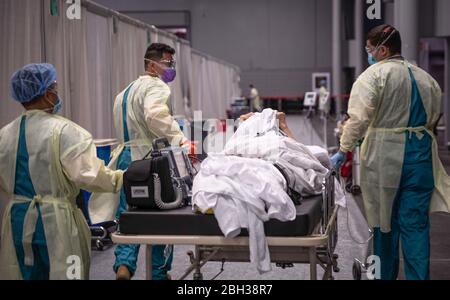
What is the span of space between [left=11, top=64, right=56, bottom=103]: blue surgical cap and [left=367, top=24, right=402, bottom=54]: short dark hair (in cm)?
171

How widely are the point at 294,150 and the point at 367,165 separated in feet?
1.62

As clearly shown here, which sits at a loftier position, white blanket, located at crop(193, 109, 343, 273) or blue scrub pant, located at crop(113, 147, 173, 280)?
white blanket, located at crop(193, 109, 343, 273)

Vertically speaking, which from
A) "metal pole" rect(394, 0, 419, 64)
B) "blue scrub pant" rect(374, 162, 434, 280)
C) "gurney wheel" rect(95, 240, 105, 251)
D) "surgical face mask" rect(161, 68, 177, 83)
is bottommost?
"gurney wheel" rect(95, 240, 105, 251)

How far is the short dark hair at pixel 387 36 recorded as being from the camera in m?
3.20

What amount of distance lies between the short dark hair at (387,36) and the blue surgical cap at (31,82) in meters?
1.71

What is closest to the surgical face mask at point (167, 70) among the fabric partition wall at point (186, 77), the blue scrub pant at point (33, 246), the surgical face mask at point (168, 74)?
the surgical face mask at point (168, 74)

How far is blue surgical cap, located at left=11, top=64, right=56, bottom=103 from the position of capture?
8.31 feet

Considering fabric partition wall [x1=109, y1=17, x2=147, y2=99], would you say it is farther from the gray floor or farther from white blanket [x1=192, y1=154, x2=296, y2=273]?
white blanket [x1=192, y1=154, x2=296, y2=273]

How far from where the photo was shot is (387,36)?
3.20 meters

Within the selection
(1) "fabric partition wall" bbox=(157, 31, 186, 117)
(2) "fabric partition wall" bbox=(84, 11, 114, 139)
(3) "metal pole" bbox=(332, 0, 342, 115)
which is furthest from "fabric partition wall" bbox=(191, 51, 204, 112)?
(3) "metal pole" bbox=(332, 0, 342, 115)

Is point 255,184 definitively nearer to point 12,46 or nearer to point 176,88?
point 12,46

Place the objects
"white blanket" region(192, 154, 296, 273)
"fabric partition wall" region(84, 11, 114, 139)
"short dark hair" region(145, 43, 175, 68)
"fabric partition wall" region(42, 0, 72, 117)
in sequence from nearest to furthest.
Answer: "white blanket" region(192, 154, 296, 273)
"short dark hair" region(145, 43, 175, 68)
"fabric partition wall" region(42, 0, 72, 117)
"fabric partition wall" region(84, 11, 114, 139)

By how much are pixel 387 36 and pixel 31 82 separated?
6.02 feet

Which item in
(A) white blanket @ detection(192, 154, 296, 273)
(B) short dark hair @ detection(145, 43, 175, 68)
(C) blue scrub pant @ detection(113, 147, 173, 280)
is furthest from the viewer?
(B) short dark hair @ detection(145, 43, 175, 68)
